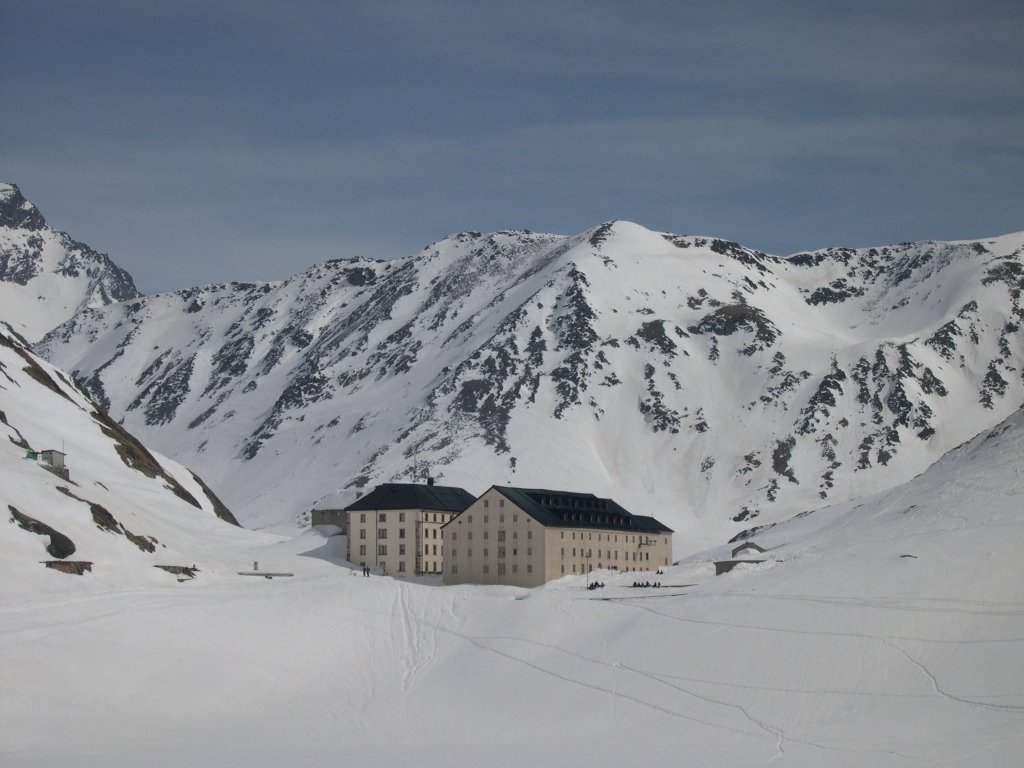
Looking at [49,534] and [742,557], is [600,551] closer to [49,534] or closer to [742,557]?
[742,557]

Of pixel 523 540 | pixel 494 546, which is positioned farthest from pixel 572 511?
pixel 494 546

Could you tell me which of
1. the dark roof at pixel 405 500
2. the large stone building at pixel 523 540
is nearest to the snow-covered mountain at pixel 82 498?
the dark roof at pixel 405 500

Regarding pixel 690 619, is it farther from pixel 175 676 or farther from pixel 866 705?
pixel 175 676

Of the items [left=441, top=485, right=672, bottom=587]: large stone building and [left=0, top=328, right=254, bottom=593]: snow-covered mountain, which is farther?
[left=441, top=485, right=672, bottom=587]: large stone building

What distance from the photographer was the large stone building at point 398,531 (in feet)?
442

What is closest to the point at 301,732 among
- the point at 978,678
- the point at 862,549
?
the point at 978,678

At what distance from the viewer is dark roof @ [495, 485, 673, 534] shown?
124 m

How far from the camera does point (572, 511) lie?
5157 inches

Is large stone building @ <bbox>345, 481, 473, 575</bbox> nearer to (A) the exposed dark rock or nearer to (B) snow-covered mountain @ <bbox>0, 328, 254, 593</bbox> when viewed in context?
(B) snow-covered mountain @ <bbox>0, 328, 254, 593</bbox>

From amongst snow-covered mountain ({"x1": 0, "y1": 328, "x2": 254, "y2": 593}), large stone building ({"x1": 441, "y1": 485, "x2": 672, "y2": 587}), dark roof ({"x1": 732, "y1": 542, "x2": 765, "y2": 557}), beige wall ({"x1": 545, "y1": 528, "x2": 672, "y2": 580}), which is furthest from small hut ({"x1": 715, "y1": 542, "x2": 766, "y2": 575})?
snow-covered mountain ({"x1": 0, "y1": 328, "x2": 254, "y2": 593})

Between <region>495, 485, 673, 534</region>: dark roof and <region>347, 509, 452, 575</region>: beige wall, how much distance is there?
34.6 feet

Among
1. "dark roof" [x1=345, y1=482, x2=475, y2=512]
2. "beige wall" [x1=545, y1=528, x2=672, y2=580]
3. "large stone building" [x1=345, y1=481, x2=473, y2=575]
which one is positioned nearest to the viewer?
"beige wall" [x1=545, y1=528, x2=672, y2=580]

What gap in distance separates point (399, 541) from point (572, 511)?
56.2 ft

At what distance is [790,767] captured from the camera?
2697 inches
